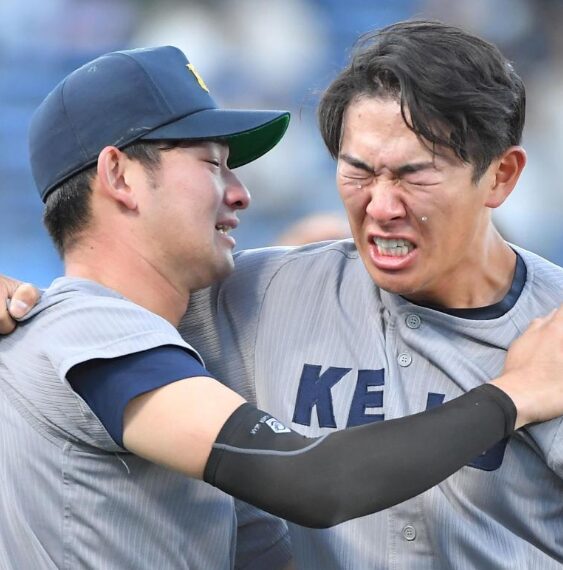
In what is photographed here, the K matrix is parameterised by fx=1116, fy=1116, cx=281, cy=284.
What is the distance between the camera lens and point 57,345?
163 centimetres

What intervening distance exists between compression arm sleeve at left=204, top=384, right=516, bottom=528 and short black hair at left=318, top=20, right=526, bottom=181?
489mm

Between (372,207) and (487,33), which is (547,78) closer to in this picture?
(487,33)

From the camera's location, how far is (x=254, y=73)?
4867mm

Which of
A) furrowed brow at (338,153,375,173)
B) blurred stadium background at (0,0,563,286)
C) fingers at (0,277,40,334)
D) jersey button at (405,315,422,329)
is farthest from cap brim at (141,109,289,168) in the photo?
blurred stadium background at (0,0,563,286)

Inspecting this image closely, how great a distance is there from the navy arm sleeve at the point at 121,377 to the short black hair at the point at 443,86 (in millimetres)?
Answer: 536

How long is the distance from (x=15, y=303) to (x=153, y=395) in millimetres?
319

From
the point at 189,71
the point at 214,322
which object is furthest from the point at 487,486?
the point at 189,71

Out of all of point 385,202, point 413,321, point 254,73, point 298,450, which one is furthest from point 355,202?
point 254,73

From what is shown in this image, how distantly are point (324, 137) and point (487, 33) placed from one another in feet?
10.8

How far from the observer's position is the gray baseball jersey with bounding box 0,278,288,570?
164 cm

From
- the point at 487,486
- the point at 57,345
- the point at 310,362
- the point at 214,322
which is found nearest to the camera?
the point at 57,345

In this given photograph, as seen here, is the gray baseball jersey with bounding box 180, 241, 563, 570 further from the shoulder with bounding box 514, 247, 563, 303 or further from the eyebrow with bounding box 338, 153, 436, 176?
the eyebrow with bounding box 338, 153, 436, 176

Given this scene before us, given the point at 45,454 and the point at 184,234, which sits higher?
the point at 184,234

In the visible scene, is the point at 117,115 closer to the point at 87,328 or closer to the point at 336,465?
the point at 87,328
